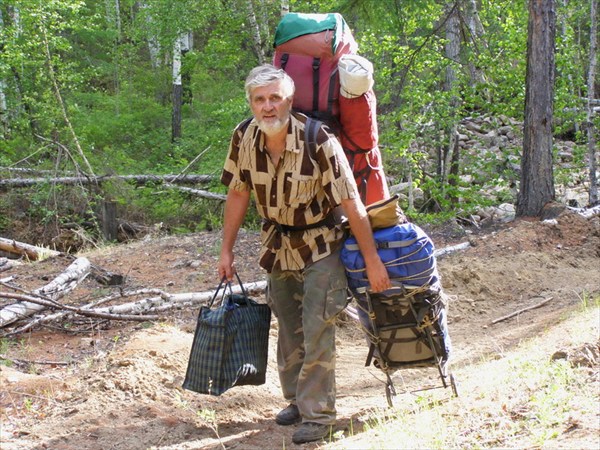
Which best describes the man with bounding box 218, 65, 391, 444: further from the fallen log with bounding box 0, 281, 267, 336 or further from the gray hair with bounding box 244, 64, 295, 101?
the fallen log with bounding box 0, 281, 267, 336

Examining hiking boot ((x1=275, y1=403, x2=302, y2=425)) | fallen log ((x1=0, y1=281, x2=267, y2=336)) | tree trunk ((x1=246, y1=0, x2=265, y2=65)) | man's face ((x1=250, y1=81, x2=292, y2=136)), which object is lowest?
fallen log ((x1=0, y1=281, x2=267, y2=336))

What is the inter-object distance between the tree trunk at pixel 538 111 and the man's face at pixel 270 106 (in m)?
8.17

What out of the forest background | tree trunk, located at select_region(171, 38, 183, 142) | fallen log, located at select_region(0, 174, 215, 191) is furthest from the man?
tree trunk, located at select_region(171, 38, 183, 142)

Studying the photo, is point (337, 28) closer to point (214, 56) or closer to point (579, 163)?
point (579, 163)

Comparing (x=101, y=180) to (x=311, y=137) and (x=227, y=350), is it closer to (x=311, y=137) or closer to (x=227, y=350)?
(x=227, y=350)

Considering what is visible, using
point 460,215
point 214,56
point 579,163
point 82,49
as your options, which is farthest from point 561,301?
point 82,49

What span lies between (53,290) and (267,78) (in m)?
4.83

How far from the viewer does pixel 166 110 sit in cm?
2656

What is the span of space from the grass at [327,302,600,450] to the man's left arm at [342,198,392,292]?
0.77m

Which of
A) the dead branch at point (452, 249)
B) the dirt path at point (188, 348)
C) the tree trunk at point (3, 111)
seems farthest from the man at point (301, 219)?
the tree trunk at point (3, 111)

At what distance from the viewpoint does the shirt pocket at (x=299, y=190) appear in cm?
427

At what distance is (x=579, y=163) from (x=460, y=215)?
255 centimetres

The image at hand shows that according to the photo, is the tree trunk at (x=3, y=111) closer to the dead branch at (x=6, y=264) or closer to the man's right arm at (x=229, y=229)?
the dead branch at (x=6, y=264)

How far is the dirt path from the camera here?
4.76 meters
